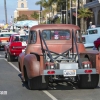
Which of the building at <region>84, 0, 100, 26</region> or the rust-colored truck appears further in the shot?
the building at <region>84, 0, 100, 26</region>

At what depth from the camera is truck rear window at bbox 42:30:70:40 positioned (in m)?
12.4

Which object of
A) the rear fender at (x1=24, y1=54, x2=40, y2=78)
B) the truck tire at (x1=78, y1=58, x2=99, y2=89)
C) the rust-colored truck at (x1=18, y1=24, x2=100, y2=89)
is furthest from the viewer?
the truck tire at (x1=78, y1=58, x2=99, y2=89)

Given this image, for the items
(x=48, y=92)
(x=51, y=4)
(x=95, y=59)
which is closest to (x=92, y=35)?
(x=95, y=59)

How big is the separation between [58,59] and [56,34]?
1491mm

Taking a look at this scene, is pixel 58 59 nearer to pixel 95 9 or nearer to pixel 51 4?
pixel 95 9

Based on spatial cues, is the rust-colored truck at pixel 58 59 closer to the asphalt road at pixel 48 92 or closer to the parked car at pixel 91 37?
the asphalt road at pixel 48 92

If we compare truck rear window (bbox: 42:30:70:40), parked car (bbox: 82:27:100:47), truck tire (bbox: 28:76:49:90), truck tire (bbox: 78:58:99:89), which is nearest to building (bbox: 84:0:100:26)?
parked car (bbox: 82:27:100:47)

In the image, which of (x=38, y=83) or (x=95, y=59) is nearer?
(x=95, y=59)

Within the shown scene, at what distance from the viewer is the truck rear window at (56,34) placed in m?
12.4

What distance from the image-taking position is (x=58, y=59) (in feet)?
36.6

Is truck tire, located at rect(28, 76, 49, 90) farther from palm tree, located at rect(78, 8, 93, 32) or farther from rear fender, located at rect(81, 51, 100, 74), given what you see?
palm tree, located at rect(78, 8, 93, 32)

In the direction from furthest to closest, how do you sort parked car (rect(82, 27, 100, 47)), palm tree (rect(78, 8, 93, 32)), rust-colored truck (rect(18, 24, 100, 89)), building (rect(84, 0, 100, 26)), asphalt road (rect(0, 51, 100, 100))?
palm tree (rect(78, 8, 93, 32)) < building (rect(84, 0, 100, 26)) < parked car (rect(82, 27, 100, 47)) < rust-colored truck (rect(18, 24, 100, 89)) < asphalt road (rect(0, 51, 100, 100))

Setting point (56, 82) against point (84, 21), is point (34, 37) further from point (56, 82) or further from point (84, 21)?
point (84, 21)

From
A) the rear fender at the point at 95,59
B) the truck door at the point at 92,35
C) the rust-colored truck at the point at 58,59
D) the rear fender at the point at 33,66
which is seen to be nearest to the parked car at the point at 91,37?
the truck door at the point at 92,35
